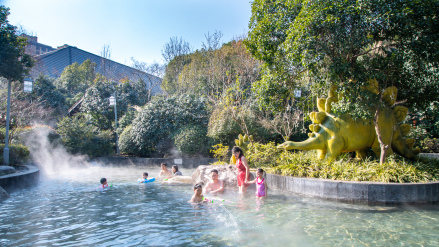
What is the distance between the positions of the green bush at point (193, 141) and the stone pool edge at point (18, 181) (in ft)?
27.3

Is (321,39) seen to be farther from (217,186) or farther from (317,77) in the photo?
(217,186)

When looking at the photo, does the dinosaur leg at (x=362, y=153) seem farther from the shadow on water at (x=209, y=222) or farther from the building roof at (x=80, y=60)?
the building roof at (x=80, y=60)

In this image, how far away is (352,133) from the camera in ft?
33.7

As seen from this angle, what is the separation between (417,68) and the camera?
10.2 metres

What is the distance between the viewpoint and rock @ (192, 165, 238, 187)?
11.3 metres

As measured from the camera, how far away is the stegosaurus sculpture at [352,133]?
10234 millimetres

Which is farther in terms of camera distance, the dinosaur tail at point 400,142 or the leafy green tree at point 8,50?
the leafy green tree at point 8,50

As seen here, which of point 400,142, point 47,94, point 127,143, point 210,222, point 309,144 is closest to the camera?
point 210,222

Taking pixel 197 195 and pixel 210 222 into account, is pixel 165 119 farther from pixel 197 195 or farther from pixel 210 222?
pixel 210 222

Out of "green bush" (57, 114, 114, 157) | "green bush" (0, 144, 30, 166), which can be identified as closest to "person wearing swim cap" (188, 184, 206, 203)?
"green bush" (0, 144, 30, 166)

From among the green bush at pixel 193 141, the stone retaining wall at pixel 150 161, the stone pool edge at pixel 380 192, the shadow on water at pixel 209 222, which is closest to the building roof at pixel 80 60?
the stone retaining wall at pixel 150 161

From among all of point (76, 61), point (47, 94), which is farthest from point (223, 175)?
point (76, 61)

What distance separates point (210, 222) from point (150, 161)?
45.8 feet

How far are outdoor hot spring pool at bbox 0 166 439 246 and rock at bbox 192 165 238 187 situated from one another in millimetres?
1341
